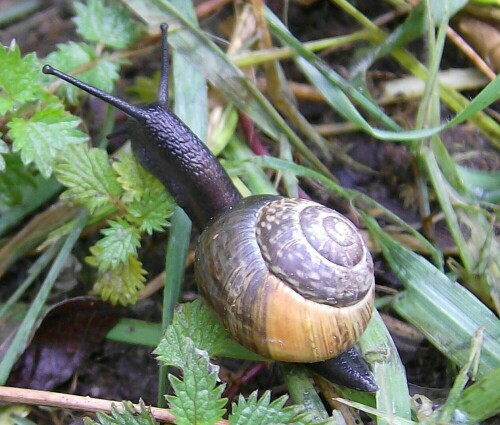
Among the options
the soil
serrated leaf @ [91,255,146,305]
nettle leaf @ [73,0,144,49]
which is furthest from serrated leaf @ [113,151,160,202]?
nettle leaf @ [73,0,144,49]

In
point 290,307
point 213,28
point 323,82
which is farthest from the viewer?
point 213,28

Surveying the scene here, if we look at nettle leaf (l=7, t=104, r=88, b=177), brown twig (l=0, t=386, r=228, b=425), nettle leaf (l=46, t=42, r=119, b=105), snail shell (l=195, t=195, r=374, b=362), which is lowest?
brown twig (l=0, t=386, r=228, b=425)

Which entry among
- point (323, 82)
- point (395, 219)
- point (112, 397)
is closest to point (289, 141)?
point (323, 82)

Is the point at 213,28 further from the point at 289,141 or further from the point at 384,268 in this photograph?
the point at 384,268

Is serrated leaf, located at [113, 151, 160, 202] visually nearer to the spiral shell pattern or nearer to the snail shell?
the snail shell

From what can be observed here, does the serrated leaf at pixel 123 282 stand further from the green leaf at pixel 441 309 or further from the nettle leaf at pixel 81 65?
the green leaf at pixel 441 309

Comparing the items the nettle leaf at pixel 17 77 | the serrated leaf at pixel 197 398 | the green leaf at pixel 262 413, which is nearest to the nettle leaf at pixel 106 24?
the nettle leaf at pixel 17 77
